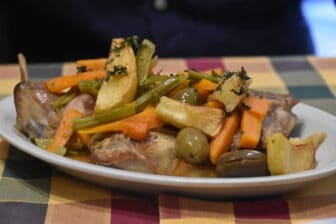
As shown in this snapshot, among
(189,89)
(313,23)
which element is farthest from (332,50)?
(189,89)

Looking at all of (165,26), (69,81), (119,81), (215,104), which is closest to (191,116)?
(215,104)

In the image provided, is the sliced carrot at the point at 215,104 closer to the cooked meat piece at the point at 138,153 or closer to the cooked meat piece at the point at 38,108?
the cooked meat piece at the point at 138,153

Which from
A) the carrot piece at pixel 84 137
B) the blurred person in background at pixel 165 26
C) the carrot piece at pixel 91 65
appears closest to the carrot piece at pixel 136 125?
the carrot piece at pixel 84 137

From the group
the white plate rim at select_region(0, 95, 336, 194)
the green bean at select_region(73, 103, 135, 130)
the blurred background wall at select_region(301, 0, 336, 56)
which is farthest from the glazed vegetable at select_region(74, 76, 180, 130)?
the blurred background wall at select_region(301, 0, 336, 56)

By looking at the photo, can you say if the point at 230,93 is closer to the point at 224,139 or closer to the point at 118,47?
the point at 224,139

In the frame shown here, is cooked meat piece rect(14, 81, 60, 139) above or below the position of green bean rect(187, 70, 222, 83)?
below

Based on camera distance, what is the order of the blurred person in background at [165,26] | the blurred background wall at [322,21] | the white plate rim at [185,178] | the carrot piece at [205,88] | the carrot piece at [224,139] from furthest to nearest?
the blurred background wall at [322,21], the blurred person in background at [165,26], the carrot piece at [205,88], the carrot piece at [224,139], the white plate rim at [185,178]

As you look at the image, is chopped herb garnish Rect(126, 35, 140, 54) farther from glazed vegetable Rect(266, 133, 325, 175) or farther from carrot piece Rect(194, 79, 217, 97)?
glazed vegetable Rect(266, 133, 325, 175)
